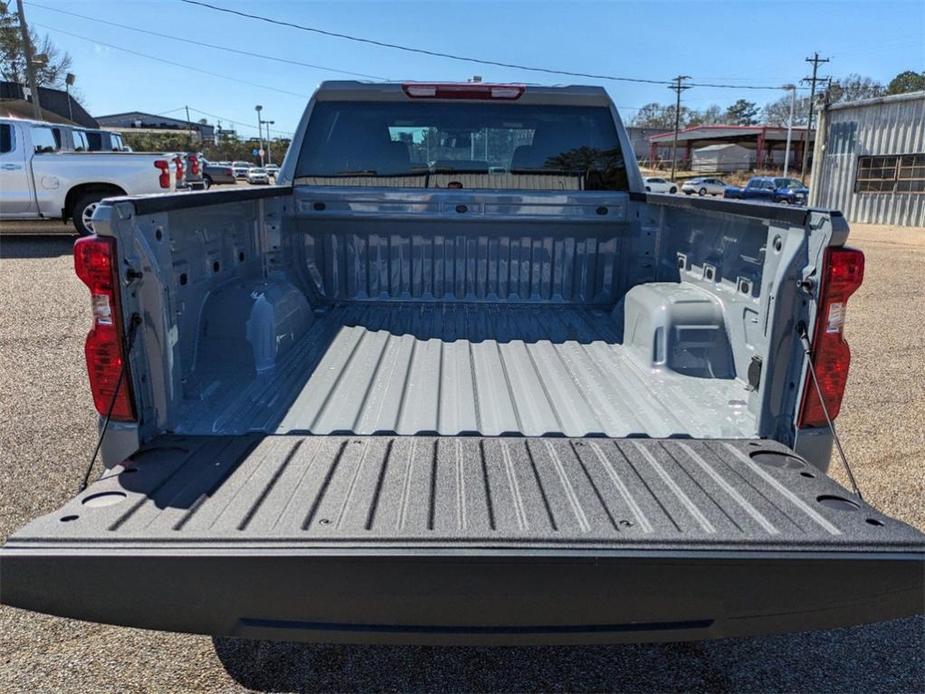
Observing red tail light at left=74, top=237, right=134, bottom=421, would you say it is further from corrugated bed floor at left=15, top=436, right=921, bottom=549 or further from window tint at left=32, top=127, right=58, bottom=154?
window tint at left=32, top=127, right=58, bottom=154

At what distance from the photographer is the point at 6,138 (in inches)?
531

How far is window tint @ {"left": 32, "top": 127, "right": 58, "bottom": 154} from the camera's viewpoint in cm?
1373

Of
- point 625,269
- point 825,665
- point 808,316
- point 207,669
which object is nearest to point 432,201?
point 625,269

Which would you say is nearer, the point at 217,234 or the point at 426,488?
the point at 426,488

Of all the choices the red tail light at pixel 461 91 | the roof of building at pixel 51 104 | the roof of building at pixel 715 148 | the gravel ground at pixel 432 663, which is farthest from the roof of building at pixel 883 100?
the roof of building at pixel 715 148

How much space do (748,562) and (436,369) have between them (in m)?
1.98

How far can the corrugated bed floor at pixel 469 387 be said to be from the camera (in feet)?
9.22

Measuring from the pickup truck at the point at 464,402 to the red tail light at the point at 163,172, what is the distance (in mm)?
10616

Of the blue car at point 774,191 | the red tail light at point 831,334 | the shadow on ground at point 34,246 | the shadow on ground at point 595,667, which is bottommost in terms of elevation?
the shadow on ground at point 595,667

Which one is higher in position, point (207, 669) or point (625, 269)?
point (625, 269)

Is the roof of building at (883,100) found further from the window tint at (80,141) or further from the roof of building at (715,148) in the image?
the roof of building at (715,148)

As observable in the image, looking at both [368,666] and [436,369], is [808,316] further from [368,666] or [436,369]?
[368,666]

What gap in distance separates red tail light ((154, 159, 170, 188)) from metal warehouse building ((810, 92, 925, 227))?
83.8 ft

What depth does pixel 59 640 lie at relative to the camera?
2785 mm
